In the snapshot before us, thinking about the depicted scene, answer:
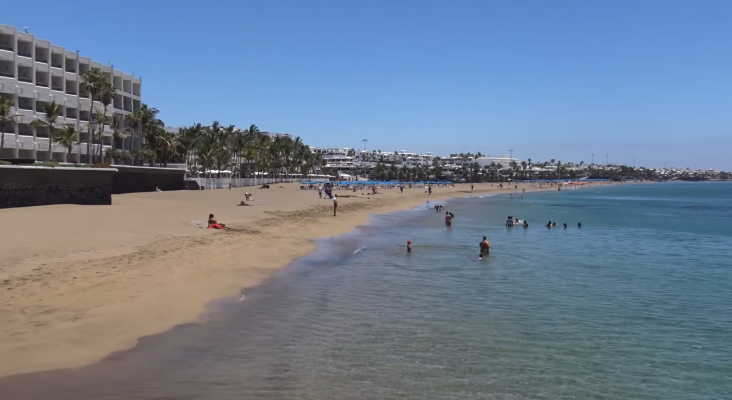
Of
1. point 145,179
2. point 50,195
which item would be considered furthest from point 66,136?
point 50,195

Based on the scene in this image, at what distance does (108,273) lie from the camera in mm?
14297

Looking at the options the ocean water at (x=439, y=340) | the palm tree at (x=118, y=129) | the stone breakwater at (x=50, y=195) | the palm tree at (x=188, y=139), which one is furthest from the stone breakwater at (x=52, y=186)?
the palm tree at (x=188, y=139)

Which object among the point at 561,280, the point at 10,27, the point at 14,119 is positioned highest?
the point at 10,27

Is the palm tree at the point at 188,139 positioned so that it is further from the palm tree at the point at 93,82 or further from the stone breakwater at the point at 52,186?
the stone breakwater at the point at 52,186

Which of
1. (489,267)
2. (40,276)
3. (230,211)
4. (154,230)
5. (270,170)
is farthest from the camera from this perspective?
(270,170)

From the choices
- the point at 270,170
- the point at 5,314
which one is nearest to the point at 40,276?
the point at 5,314

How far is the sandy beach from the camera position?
31.4 ft

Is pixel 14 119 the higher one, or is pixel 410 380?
pixel 14 119

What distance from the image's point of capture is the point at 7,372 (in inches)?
316

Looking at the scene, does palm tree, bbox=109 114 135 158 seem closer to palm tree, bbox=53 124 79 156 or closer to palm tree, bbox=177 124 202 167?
palm tree, bbox=53 124 79 156

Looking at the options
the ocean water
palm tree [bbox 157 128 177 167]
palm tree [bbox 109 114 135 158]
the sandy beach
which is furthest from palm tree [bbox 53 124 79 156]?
the ocean water

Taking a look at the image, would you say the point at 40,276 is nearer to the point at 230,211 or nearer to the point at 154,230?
the point at 154,230

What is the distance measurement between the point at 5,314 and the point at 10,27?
163ft

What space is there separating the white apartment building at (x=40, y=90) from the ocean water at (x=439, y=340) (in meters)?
41.3
